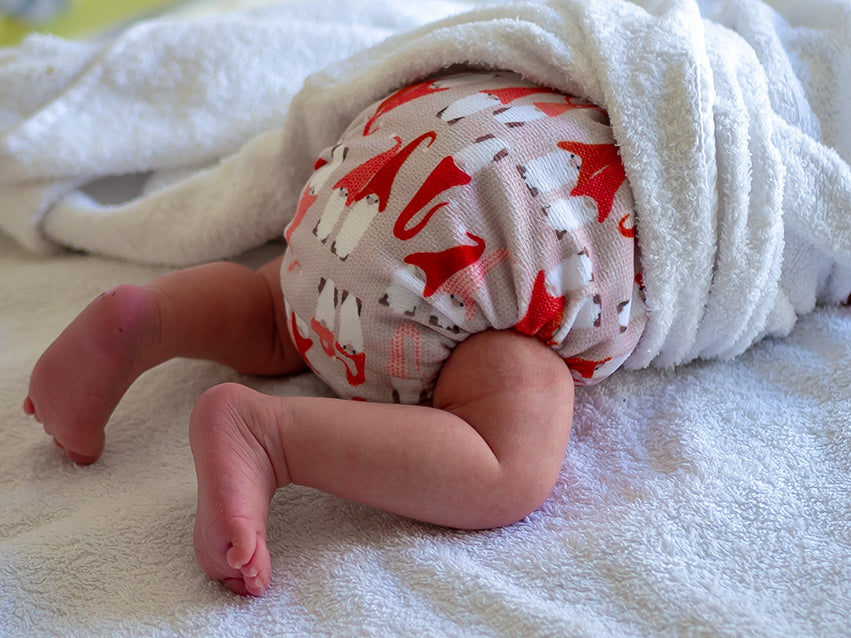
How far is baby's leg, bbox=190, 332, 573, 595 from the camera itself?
67 centimetres

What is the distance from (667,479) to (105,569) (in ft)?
1.67

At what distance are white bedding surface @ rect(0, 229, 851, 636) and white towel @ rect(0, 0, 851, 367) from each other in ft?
0.30

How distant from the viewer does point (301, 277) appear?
792 mm

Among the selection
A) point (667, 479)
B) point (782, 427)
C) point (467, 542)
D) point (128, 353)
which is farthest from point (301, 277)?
point (782, 427)

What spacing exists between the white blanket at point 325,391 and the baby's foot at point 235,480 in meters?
0.04

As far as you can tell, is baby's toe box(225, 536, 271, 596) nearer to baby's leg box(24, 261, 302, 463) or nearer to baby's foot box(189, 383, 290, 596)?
baby's foot box(189, 383, 290, 596)

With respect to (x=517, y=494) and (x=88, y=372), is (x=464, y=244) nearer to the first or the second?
(x=517, y=494)

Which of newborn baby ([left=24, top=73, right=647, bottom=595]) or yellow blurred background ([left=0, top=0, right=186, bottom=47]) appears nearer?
newborn baby ([left=24, top=73, right=647, bottom=595])

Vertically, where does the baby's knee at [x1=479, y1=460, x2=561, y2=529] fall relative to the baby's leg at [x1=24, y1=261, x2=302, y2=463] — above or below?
below

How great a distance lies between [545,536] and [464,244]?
0.87ft

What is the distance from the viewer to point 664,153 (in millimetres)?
761

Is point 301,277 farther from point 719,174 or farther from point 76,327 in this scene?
point 719,174

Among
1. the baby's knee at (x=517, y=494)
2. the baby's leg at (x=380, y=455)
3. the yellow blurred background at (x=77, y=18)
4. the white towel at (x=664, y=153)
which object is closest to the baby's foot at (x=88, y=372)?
the baby's leg at (x=380, y=455)

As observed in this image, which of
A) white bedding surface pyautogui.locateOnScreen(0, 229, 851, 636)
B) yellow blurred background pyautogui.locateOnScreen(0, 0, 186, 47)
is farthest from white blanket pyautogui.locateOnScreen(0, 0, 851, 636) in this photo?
yellow blurred background pyautogui.locateOnScreen(0, 0, 186, 47)
